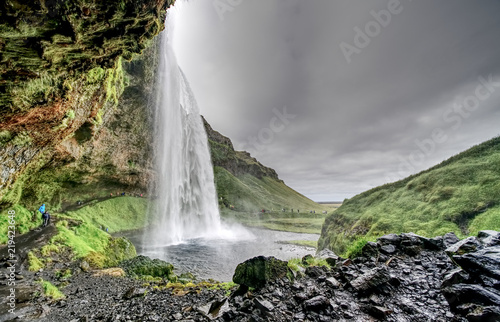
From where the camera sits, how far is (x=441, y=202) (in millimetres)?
12922

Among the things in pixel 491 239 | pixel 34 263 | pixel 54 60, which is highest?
pixel 54 60

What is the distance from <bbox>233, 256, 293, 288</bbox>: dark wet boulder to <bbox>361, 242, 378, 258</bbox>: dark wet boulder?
136 inches

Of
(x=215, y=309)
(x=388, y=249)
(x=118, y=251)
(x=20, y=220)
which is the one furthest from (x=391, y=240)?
(x=20, y=220)

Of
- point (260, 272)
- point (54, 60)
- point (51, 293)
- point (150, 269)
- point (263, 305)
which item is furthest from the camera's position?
point (150, 269)

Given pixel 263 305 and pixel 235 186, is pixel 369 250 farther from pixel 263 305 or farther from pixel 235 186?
pixel 235 186

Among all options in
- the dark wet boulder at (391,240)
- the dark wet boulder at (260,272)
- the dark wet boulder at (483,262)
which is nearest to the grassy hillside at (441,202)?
the dark wet boulder at (391,240)

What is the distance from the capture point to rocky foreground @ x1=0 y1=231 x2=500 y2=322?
4.05 metres

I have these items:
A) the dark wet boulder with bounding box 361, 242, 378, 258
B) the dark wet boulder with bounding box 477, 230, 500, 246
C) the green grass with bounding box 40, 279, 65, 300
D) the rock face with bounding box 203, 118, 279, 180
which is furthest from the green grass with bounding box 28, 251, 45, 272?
the rock face with bounding box 203, 118, 279, 180

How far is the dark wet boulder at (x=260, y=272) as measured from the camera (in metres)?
6.19

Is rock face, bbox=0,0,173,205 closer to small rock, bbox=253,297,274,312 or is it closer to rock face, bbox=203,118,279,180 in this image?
small rock, bbox=253,297,274,312

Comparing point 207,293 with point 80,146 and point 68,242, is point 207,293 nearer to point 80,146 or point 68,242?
point 68,242

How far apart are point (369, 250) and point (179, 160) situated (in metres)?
41.7

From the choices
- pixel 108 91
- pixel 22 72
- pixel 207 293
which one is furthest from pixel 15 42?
pixel 108 91

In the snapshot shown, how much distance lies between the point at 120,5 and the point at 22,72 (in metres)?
5.07
